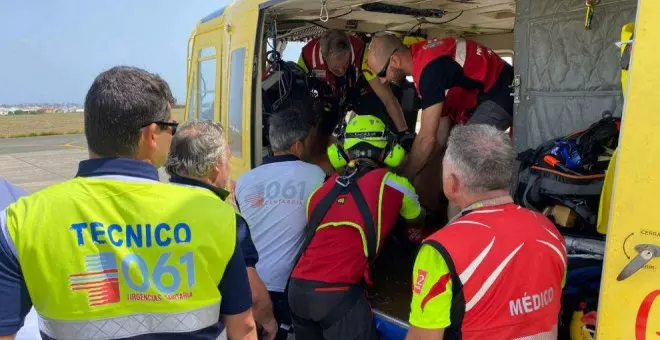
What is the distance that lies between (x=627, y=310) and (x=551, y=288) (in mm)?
269

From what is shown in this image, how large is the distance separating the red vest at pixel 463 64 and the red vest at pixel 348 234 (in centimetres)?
108

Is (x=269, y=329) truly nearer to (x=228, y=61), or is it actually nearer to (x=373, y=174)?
(x=373, y=174)

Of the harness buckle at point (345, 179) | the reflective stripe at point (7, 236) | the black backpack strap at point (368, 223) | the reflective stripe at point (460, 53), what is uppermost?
the reflective stripe at point (460, 53)

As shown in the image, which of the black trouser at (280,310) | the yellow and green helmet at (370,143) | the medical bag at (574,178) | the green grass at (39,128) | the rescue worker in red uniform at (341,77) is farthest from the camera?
the green grass at (39,128)

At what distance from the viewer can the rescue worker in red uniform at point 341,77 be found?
4.88 m

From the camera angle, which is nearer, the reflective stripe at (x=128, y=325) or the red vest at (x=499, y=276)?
the reflective stripe at (x=128, y=325)

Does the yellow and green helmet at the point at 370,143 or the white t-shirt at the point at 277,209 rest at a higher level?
the yellow and green helmet at the point at 370,143

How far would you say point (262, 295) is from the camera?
2.79 m

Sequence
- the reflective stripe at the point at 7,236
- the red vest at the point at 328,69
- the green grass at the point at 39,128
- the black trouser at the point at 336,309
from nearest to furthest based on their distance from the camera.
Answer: the reflective stripe at the point at 7,236
the black trouser at the point at 336,309
the red vest at the point at 328,69
the green grass at the point at 39,128

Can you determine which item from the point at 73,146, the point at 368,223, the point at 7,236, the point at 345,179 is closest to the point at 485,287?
the point at 368,223

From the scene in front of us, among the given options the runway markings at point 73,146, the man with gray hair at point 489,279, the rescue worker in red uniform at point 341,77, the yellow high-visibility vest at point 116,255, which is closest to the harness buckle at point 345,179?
the man with gray hair at point 489,279

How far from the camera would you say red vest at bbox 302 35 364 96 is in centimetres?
523

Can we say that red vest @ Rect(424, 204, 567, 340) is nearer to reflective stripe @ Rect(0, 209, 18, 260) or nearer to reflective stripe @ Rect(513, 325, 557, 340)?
reflective stripe @ Rect(513, 325, 557, 340)

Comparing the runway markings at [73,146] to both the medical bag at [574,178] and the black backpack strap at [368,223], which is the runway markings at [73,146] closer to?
the black backpack strap at [368,223]
